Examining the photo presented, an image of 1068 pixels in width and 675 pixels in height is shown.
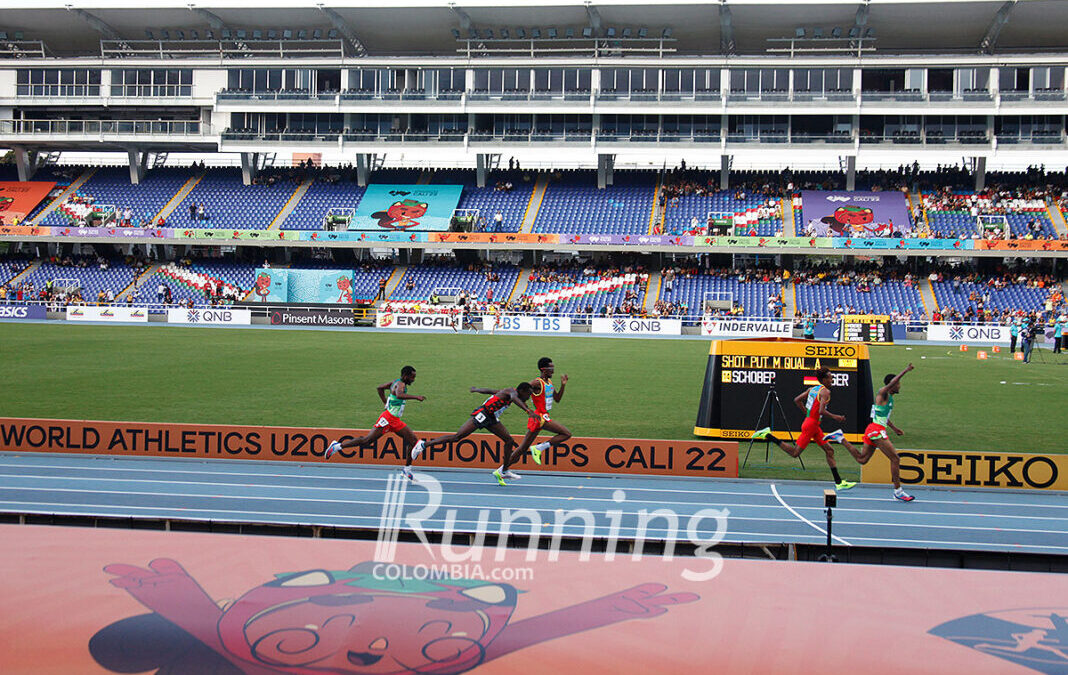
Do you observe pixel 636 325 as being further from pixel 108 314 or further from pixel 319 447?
pixel 319 447

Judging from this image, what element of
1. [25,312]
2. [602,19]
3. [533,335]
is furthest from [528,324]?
[25,312]

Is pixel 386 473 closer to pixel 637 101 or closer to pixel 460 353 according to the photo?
pixel 460 353

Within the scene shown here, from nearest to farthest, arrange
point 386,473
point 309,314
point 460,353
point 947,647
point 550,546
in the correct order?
1. point 947,647
2. point 550,546
3. point 386,473
4. point 460,353
5. point 309,314

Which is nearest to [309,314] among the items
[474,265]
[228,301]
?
[228,301]

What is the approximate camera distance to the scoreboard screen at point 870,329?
38.3 meters

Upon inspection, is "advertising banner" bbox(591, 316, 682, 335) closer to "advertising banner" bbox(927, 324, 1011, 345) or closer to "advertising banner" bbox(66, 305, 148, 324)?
"advertising banner" bbox(927, 324, 1011, 345)

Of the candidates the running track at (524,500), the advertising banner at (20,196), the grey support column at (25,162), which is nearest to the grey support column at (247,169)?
the advertising banner at (20,196)

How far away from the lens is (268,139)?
176 feet

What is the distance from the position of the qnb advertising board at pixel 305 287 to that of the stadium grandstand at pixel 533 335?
0.16 m

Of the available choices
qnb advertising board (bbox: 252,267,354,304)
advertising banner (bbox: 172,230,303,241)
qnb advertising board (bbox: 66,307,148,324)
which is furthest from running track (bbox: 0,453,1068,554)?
advertising banner (bbox: 172,230,303,241)

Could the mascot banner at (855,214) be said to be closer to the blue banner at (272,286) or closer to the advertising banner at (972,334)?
the advertising banner at (972,334)

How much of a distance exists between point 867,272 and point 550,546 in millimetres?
43461

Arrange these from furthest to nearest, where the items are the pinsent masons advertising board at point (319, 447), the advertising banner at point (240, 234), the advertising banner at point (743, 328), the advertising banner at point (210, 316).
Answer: the advertising banner at point (240, 234) < the advertising banner at point (210, 316) < the advertising banner at point (743, 328) < the pinsent masons advertising board at point (319, 447)

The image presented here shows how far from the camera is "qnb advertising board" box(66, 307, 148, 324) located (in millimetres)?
44875
